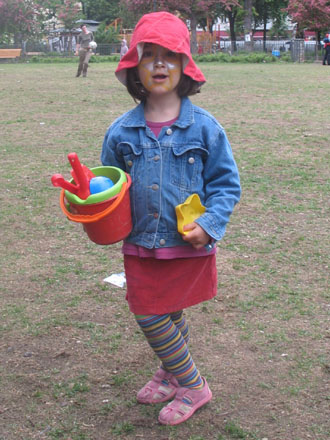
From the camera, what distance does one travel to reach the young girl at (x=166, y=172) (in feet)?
8.07

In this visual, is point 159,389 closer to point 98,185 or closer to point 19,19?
point 98,185

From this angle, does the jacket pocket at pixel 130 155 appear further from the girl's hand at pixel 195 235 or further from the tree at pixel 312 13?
the tree at pixel 312 13

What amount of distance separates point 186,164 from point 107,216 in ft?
→ 1.31

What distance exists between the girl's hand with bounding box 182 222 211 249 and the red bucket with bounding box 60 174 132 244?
0.23 metres

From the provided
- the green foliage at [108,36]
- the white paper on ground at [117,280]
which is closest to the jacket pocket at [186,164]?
the white paper on ground at [117,280]

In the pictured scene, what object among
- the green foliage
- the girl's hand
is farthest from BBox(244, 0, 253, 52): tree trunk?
the girl's hand

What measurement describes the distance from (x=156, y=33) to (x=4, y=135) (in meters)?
7.84

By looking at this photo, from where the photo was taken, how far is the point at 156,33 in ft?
7.86

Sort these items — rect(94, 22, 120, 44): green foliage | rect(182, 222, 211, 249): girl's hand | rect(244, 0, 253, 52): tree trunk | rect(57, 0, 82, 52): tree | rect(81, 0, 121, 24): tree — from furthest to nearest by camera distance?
rect(81, 0, 121, 24): tree → rect(94, 22, 120, 44): green foliage → rect(57, 0, 82, 52): tree → rect(244, 0, 253, 52): tree trunk → rect(182, 222, 211, 249): girl's hand

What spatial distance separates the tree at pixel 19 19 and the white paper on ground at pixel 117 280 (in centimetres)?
4004

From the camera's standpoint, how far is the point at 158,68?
2.48 metres

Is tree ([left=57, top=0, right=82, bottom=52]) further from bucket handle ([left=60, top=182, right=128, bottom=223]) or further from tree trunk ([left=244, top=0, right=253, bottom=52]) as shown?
bucket handle ([left=60, top=182, right=128, bottom=223])

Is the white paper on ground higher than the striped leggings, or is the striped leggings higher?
the striped leggings

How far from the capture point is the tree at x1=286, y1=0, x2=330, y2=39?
114 ft
